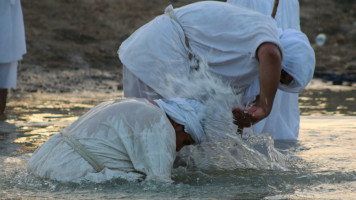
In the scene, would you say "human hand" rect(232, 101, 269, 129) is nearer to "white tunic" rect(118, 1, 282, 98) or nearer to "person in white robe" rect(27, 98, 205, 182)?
"white tunic" rect(118, 1, 282, 98)

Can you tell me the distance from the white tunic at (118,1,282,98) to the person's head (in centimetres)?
34

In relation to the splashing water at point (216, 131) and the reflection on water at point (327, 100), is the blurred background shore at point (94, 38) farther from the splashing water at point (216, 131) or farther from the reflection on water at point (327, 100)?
the splashing water at point (216, 131)

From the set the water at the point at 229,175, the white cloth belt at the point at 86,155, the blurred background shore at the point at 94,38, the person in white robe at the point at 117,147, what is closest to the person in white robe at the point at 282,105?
the water at the point at 229,175

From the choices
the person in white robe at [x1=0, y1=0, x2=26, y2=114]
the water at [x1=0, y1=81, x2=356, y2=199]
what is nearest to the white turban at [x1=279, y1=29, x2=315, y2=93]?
the water at [x1=0, y1=81, x2=356, y2=199]

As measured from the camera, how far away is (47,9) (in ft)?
44.9

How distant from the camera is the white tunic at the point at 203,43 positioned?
3705 mm

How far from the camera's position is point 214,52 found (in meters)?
3.84

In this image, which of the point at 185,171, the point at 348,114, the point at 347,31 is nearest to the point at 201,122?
the point at 185,171

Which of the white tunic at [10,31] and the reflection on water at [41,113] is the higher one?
the white tunic at [10,31]

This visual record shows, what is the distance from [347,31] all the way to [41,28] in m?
7.32

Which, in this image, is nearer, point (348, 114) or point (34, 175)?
point (34, 175)

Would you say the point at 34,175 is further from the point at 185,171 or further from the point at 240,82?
the point at 240,82

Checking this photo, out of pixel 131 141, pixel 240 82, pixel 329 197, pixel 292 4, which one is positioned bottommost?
pixel 329 197

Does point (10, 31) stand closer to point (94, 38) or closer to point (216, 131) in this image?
point (216, 131)
